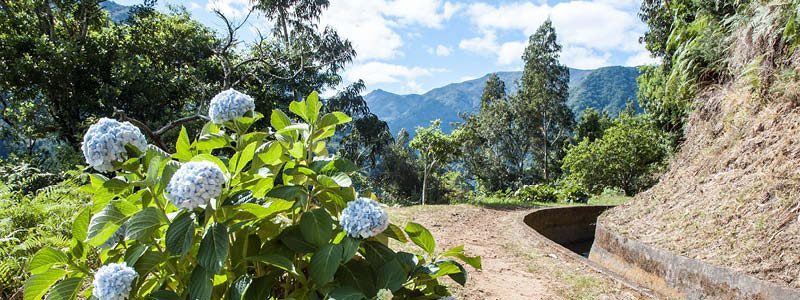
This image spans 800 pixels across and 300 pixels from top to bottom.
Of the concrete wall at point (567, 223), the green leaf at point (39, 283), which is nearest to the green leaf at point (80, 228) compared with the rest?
the green leaf at point (39, 283)

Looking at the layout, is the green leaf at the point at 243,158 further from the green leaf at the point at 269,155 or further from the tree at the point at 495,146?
the tree at the point at 495,146

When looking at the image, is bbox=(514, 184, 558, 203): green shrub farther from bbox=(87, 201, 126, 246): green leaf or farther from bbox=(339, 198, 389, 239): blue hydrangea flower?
bbox=(87, 201, 126, 246): green leaf

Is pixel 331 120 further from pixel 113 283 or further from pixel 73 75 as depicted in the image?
pixel 73 75

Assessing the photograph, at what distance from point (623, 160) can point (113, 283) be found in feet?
63.7

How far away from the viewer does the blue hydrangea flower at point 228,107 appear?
138 centimetres

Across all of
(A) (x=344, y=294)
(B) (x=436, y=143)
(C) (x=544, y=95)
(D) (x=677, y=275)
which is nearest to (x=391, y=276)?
(A) (x=344, y=294)

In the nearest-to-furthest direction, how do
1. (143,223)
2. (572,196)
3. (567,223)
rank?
(143,223) → (567,223) → (572,196)

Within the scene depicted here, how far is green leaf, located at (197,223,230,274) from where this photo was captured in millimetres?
1034

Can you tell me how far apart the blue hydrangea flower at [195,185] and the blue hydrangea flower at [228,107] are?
40 centimetres

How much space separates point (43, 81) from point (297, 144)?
11746 millimetres

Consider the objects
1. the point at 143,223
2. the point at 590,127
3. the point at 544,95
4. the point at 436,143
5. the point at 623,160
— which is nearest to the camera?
the point at 143,223

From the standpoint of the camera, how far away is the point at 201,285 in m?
1.09

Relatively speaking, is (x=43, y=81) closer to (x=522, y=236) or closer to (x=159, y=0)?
(x=159, y=0)

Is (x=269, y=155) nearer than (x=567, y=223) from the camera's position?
Yes
